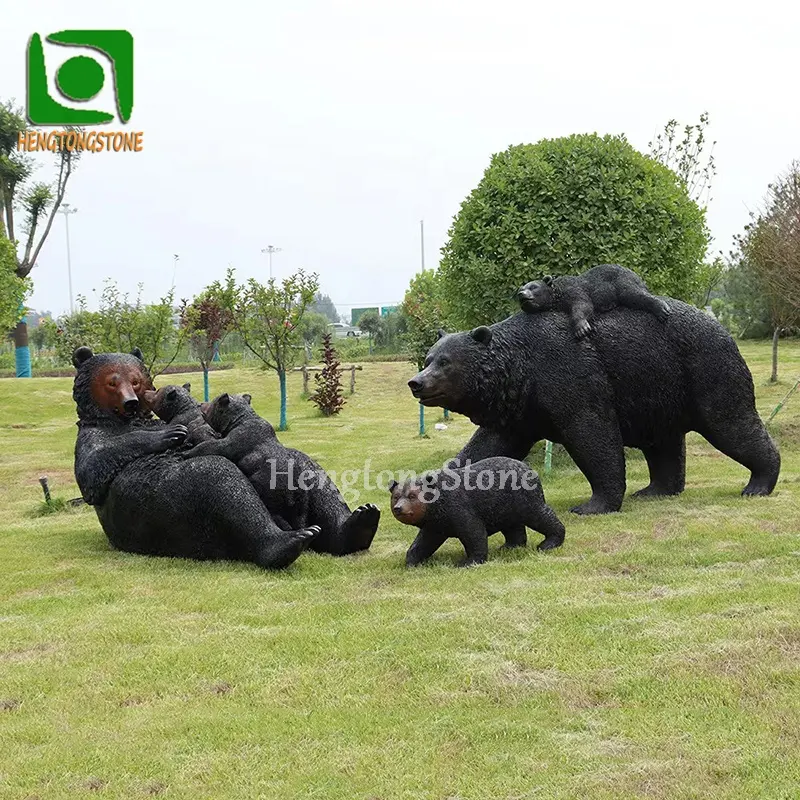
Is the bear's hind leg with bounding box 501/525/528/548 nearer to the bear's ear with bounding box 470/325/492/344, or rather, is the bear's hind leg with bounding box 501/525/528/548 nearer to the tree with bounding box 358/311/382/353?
the bear's ear with bounding box 470/325/492/344

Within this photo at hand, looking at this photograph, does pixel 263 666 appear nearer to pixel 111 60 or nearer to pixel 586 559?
pixel 586 559

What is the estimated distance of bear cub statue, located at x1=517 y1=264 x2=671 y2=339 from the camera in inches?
290

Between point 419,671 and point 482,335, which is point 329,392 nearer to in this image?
point 482,335

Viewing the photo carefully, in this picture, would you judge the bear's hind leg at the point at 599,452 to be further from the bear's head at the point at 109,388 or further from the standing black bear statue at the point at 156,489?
the bear's head at the point at 109,388

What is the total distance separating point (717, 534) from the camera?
6.08 m

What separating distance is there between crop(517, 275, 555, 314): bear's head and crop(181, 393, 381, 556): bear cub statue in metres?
2.31

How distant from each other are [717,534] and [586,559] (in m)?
1.11

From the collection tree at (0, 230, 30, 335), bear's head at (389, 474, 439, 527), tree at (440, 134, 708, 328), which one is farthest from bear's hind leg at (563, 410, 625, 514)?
tree at (0, 230, 30, 335)

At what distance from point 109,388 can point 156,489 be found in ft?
3.80

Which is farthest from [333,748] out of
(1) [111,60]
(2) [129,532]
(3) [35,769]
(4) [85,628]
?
(1) [111,60]

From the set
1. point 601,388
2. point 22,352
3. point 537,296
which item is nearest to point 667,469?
point 601,388

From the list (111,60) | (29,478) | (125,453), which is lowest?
(29,478)

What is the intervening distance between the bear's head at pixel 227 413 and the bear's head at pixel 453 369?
1.30 metres

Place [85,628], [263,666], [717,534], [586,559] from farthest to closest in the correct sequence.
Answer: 1. [717,534]
2. [586,559]
3. [85,628]
4. [263,666]
